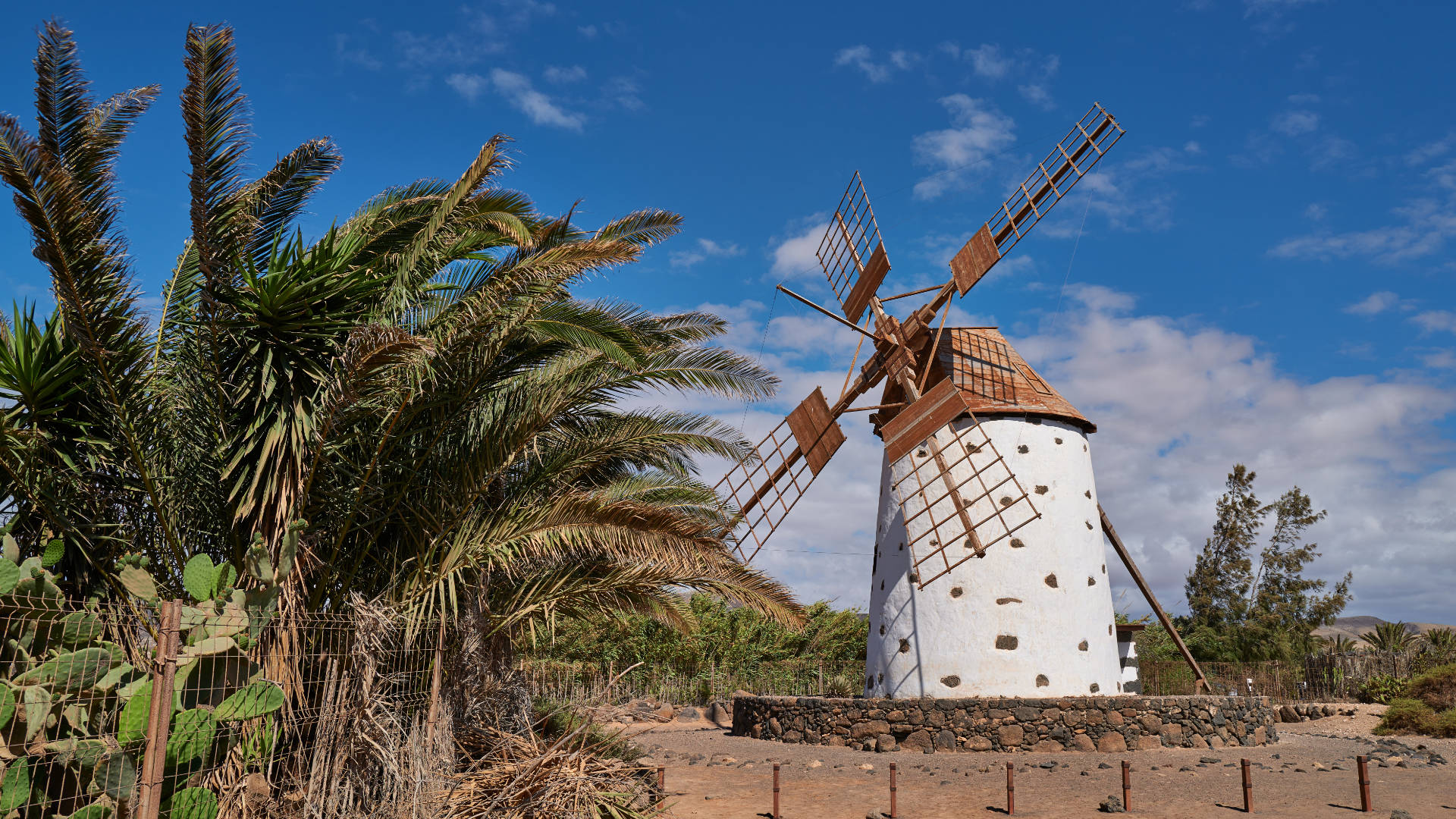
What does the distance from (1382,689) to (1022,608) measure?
41.8ft

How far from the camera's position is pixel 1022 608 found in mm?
12508

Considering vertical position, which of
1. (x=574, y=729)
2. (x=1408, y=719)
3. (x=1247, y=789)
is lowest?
(x=1408, y=719)

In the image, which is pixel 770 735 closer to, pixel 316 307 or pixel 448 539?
pixel 448 539

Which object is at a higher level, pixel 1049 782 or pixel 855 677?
pixel 855 677

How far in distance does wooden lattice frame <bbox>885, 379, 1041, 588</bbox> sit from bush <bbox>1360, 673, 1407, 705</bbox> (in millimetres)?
12148

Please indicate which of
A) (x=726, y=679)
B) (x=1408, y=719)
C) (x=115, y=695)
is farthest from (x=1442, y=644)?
(x=115, y=695)

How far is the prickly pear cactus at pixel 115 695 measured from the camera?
13.8 ft

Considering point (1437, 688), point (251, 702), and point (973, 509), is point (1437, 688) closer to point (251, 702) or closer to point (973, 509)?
point (973, 509)

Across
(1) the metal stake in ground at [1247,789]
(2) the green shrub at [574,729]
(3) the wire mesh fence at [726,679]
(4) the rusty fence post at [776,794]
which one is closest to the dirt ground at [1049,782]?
(1) the metal stake in ground at [1247,789]

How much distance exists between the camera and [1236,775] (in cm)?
1000

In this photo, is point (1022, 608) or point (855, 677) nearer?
point (1022, 608)

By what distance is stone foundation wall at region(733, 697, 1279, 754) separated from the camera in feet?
38.2

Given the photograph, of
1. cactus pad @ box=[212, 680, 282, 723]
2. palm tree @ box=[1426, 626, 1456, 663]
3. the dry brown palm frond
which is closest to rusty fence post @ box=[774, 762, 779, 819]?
the dry brown palm frond

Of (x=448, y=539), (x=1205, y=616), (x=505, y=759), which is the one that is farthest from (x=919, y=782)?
(x=1205, y=616)
